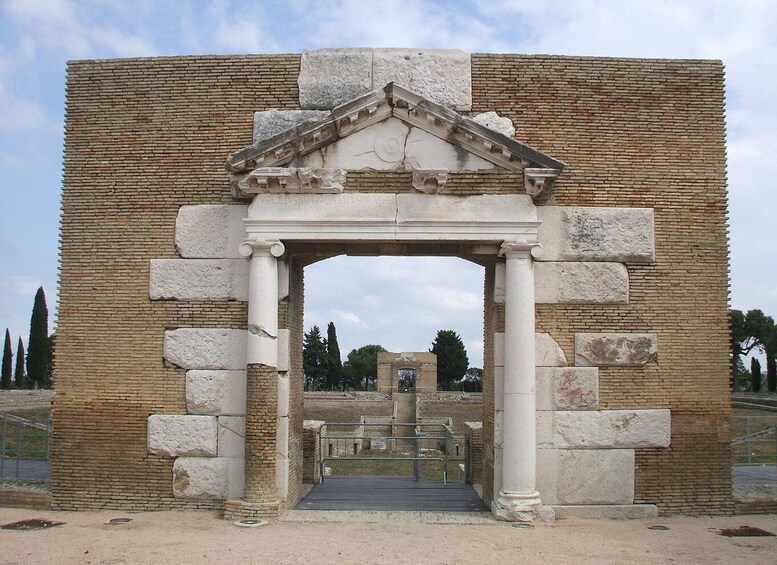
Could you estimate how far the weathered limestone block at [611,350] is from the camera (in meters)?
10.9

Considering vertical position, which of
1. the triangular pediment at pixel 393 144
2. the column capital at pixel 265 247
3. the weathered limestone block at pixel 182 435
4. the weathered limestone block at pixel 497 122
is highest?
the weathered limestone block at pixel 497 122

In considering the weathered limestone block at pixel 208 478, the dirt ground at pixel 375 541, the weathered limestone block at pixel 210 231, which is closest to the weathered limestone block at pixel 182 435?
the weathered limestone block at pixel 208 478

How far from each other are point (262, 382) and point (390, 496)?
126 inches

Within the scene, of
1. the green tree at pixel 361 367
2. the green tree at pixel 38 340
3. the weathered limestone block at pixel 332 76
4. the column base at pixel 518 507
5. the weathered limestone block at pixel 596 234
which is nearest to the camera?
the column base at pixel 518 507

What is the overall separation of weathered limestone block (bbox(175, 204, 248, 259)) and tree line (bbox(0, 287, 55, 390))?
118ft

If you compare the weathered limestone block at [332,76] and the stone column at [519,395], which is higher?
the weathered limestone block at [332,76]

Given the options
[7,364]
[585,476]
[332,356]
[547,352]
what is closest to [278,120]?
[547,352]

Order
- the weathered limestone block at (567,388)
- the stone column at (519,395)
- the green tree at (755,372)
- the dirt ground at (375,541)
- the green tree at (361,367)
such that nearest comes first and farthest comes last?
the dirt ground at (375,541) → the stone column at (519,395) → the weathered limestone block at (567,388) → the green tree at (755,372) → the green tree at (361,367)

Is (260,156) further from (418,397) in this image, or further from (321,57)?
(418,397)

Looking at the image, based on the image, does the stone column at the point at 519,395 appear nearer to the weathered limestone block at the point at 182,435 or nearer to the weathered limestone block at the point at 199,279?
the weathered limestone block at the point at 199,279

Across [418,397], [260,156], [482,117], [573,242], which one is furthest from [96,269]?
[418,397]

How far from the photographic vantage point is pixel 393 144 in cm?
1090

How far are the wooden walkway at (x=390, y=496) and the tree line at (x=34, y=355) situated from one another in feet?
114

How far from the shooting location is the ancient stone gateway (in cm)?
1068
